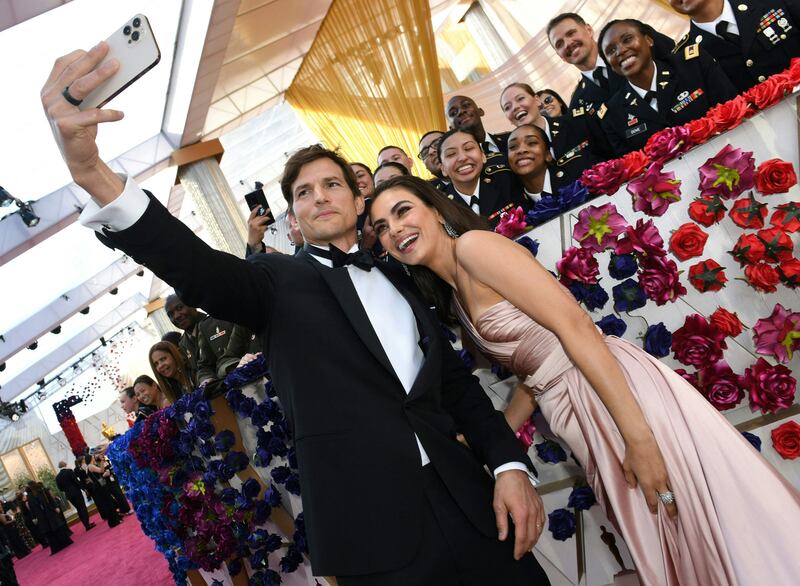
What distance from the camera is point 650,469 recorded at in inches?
63.3

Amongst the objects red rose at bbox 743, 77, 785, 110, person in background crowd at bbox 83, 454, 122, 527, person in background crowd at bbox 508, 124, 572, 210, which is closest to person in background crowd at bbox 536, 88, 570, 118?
person in background crowd at bbox 508, 124, 572, 210

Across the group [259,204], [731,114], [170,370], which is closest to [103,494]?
[170,370]

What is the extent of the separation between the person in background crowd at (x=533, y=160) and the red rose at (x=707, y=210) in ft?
3.67

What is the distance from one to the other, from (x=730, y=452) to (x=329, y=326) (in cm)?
113

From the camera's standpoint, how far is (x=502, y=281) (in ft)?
5.54

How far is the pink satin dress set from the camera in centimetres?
152

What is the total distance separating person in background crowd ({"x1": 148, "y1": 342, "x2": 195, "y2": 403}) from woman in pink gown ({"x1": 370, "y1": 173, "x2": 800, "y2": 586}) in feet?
10.8

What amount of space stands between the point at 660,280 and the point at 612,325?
0.25 meters

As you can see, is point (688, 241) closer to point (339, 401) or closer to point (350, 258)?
point (350, 258)

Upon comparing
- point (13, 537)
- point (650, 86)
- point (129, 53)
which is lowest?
point (13, 537)

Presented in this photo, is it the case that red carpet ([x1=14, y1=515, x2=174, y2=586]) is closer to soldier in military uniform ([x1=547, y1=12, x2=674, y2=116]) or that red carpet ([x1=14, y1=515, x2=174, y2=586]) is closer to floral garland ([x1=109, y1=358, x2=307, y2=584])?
floral garland ([x1=109, y1=358, x2=307, y2=584])

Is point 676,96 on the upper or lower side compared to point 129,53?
lower

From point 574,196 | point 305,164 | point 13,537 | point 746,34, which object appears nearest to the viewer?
point 305,164

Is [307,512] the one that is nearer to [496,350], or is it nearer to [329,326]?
[329,326]
